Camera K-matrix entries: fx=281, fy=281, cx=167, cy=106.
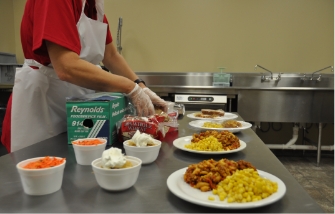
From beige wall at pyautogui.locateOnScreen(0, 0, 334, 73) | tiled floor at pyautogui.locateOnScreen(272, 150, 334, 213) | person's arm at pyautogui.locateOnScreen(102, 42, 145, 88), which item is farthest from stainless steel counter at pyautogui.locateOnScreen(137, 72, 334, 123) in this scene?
person's arm at pyautogui.locateOnScreen(102, 42, 145, 88)

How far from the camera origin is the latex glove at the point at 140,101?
4.33ft

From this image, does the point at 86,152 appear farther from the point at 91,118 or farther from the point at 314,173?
the point at 314,173

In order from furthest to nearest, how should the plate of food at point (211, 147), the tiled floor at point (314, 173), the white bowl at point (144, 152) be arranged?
the tiled floor at point (314, 173)
the plate of food at point (211, 147)
the white bowl at point (144, 152)

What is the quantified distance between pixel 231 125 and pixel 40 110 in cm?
94

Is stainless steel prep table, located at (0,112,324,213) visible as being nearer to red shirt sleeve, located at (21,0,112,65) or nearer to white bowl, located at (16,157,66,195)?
white bowl, located at (16,157,66,195)

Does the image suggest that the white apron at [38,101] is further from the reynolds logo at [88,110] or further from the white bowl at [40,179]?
the white bowl at [40,179]

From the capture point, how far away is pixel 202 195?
65cm

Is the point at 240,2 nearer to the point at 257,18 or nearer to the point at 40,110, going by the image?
the point at 257,18

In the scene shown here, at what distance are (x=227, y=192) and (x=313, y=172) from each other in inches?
113

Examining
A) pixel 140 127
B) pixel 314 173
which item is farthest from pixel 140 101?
pixel 314 173

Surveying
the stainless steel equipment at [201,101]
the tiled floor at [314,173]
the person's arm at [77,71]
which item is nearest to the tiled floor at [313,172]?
the tiled floor at [314,173]

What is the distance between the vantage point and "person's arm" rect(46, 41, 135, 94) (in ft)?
3.69

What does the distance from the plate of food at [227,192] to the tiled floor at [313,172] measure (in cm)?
188

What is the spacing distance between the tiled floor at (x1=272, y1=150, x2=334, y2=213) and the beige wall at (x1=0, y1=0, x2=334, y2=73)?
3.67ft
